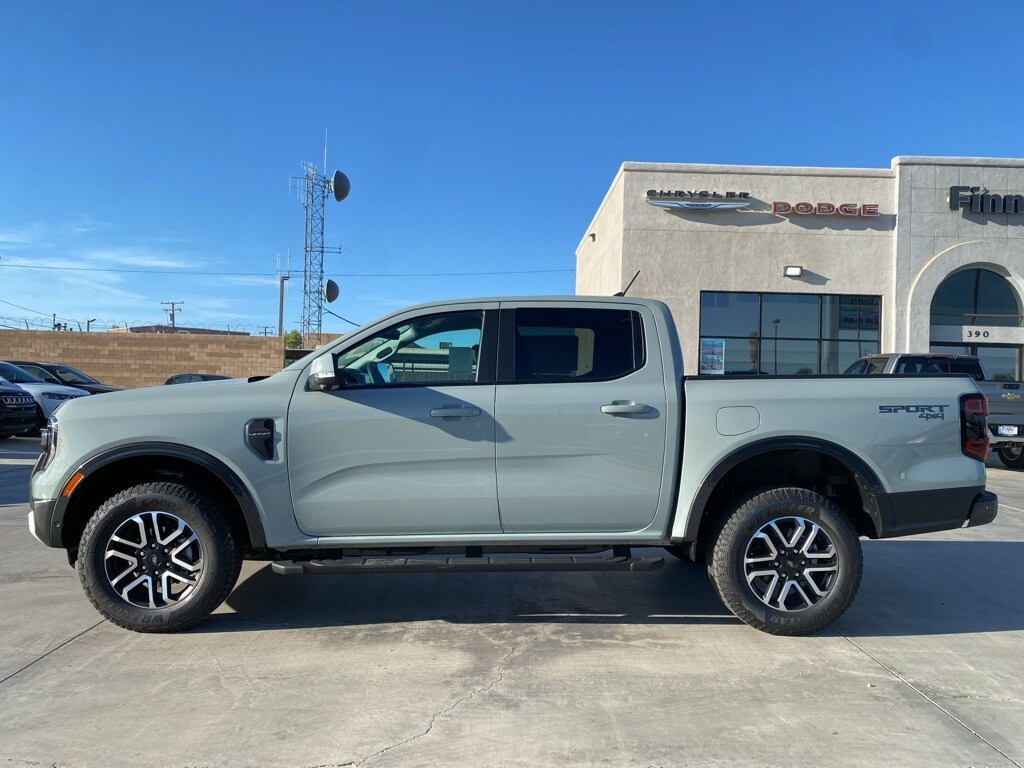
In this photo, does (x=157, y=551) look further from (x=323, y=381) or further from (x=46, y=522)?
(x=323, y=381)

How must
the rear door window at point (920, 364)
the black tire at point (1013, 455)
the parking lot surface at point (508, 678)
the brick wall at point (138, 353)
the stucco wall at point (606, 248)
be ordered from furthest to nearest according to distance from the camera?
the brick wall at point (138, 353) < the stucco wall at point (606, 248) < the black tire at point (1013, 455) < the rear door window at point (920, 364) < the parking lot surface at point (508, 678)

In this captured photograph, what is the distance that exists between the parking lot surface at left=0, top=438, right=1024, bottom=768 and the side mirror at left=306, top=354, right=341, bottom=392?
145 centimetres

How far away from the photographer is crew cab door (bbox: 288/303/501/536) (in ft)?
14.0

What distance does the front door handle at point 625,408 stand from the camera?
4.27m

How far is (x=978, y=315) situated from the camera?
2025 centimetres

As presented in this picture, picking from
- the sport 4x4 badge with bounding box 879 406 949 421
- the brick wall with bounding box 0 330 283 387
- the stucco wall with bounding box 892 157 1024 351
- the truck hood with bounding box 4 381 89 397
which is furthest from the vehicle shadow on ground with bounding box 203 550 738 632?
the brick wall with bounding box 0 330 283 387

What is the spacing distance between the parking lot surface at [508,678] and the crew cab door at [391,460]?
2.33 feet

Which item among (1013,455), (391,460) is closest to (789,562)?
(391,460)

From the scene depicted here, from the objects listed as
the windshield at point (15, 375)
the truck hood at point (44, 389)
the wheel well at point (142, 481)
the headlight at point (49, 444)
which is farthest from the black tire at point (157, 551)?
the windshield at point (15, 375)

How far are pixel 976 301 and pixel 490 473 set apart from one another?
67.5ft

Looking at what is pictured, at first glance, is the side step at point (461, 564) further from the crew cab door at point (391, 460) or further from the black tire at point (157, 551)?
the black tire at point (157, 551)

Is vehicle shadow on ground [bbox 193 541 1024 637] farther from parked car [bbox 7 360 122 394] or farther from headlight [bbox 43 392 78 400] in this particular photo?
parked car [bbox 7 360 122 394]

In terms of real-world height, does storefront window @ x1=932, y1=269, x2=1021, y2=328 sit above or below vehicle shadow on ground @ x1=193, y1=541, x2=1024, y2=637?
above

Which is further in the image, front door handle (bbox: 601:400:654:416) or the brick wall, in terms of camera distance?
the brick wall
